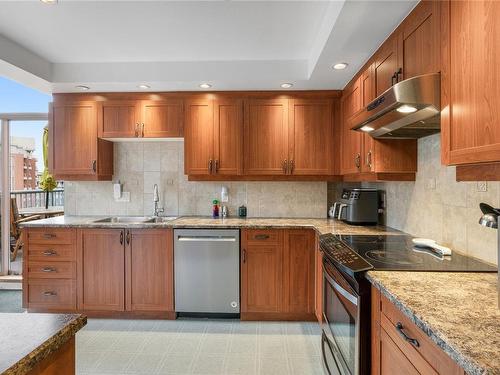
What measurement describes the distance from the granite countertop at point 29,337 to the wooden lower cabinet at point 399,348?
3.44 feet

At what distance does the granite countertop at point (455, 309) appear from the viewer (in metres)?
0.79

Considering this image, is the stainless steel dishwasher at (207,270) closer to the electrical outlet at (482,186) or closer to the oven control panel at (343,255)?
the oven control panel at (343,255)

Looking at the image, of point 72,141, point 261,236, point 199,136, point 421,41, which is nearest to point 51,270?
point 72,141

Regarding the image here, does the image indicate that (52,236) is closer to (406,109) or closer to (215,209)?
(215,209)

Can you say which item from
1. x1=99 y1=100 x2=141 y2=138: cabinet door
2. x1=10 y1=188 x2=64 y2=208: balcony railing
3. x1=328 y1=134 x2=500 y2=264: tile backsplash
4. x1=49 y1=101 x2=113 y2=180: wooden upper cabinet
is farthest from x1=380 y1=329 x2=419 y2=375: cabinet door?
x1=10 y1=188 x2=64 y2=208: balcony railing

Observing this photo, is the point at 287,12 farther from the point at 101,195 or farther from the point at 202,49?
the point at 101,195

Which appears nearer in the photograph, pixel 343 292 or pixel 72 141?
pixel 343 292

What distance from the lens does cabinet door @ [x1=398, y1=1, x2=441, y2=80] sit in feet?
4.92

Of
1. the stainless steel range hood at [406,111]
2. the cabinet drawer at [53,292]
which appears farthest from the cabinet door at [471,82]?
the cabinet drawer at [53,292]

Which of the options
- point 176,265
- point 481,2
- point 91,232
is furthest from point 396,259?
point 91,232

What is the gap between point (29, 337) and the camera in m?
0.77

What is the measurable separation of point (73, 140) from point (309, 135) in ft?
8.36

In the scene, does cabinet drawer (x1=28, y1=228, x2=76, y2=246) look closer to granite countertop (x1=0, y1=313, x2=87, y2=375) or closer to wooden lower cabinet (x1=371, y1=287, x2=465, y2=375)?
granite countertop (x1=0, y1=313, x2=87, y2=375)

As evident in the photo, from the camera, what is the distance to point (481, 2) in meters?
1.15
